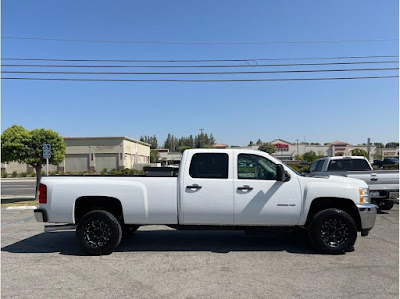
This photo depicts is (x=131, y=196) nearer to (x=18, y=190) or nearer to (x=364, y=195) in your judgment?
(x=364, y=195)

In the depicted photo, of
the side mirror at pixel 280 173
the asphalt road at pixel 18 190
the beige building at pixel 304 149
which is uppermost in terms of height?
the beige building at pixel 304 149

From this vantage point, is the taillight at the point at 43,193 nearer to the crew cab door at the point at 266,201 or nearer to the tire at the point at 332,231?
the crew cab door at the point at 266,201

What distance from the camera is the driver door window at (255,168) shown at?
20.9 ft

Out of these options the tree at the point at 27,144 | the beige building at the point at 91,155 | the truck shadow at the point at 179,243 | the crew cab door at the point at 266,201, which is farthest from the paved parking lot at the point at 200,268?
the beige building at the point at 91,155

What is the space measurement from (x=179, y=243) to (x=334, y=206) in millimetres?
3172

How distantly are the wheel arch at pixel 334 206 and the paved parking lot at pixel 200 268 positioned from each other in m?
0.65

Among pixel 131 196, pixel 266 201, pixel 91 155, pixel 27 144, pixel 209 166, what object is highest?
pixel 91 155

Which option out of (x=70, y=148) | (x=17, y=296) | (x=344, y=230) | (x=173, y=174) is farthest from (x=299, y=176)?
(x=70, y=148)

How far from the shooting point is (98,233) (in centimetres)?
631

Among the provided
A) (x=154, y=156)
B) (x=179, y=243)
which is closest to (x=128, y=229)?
(x=179, y=243)

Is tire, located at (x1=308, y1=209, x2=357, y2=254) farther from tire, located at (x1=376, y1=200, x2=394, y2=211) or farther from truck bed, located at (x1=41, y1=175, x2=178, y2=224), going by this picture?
tire, located at (x1=376, y1=200, x2=394, y2=211)

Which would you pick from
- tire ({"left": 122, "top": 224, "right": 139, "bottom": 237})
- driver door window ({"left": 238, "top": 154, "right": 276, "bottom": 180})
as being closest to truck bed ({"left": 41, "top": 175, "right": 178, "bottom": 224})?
tire ({"left": 122, "top": 224, "right": 139, "bottom": 237})

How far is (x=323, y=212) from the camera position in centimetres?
623

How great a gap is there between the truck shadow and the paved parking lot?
2 centimetres
